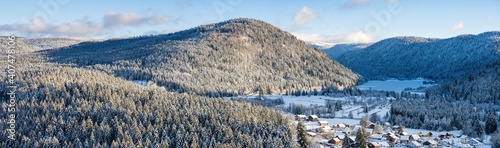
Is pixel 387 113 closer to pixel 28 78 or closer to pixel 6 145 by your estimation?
pixel 6 145

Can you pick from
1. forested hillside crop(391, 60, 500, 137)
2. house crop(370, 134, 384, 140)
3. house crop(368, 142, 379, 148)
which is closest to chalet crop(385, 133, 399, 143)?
house crop(370, 134, 384, 140)

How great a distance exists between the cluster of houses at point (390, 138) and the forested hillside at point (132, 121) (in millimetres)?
10709

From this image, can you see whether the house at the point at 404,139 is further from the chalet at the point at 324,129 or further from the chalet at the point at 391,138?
the chalet at the point at 324,129

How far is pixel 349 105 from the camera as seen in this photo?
182250 millimetres

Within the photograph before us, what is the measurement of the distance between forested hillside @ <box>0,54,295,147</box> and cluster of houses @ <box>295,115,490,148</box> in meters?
10.7

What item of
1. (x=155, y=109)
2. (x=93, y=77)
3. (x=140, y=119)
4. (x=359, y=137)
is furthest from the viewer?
(x=93, y=77)

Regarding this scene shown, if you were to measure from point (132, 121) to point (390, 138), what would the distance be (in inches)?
2615

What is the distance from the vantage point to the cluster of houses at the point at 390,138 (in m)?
103

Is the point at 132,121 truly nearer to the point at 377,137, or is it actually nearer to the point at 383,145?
the point at 383,145

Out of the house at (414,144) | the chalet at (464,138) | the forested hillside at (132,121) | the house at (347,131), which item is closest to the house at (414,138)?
the house at (414,144)

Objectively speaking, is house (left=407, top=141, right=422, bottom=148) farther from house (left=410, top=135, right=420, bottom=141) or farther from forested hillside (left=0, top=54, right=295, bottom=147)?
forested hillside (left=0, top=54, right=295, bottom=147)

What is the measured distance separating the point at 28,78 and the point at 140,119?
68898 millimetres

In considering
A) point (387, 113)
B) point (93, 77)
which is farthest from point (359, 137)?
point (93, 77)

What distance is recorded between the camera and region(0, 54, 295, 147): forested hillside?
97688 millimetres
